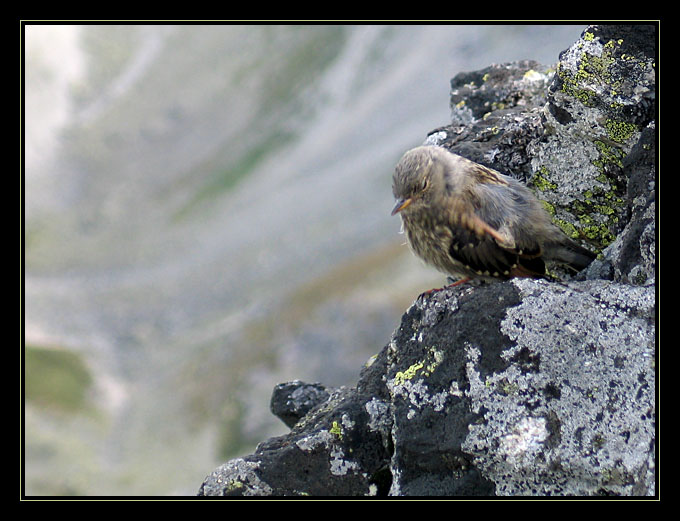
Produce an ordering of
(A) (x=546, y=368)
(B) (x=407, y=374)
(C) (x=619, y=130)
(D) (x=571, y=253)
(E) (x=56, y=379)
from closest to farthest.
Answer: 1. (A) (x=546, y=368)
2. (B) (x=407, y=374)
3. (C) (x=619, y=130)
4. (D) (x=571, y=253)
5. (E) (x=56, y=379)

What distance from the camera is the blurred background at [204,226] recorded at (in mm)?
44875

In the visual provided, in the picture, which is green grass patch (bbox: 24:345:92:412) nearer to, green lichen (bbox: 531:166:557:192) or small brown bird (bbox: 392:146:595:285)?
small brown bird (bbox: 392:146:595:285)

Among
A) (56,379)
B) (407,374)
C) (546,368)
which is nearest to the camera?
(546,368)

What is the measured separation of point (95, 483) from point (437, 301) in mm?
42525

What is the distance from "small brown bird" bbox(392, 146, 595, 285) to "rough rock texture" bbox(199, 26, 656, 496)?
609 millimetres

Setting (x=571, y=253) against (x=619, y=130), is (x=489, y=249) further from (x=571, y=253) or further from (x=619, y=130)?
(x=619, y=130)

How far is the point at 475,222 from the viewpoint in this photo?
8.11 m

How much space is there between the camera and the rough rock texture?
6.04m

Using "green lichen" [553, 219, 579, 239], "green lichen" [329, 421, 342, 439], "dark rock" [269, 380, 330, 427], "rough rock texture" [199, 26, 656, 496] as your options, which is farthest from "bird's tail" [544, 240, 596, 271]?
"dark rock" [269, 380, 330, 427]

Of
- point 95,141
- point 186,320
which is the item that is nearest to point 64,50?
point 95,141

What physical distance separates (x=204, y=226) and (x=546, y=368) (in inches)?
2683

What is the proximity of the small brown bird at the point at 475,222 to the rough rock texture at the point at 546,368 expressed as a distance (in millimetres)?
609

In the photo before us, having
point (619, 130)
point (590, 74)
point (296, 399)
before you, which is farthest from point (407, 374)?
point (590, 74)

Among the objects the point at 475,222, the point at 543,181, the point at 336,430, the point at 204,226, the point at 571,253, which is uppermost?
the point at 204,226
